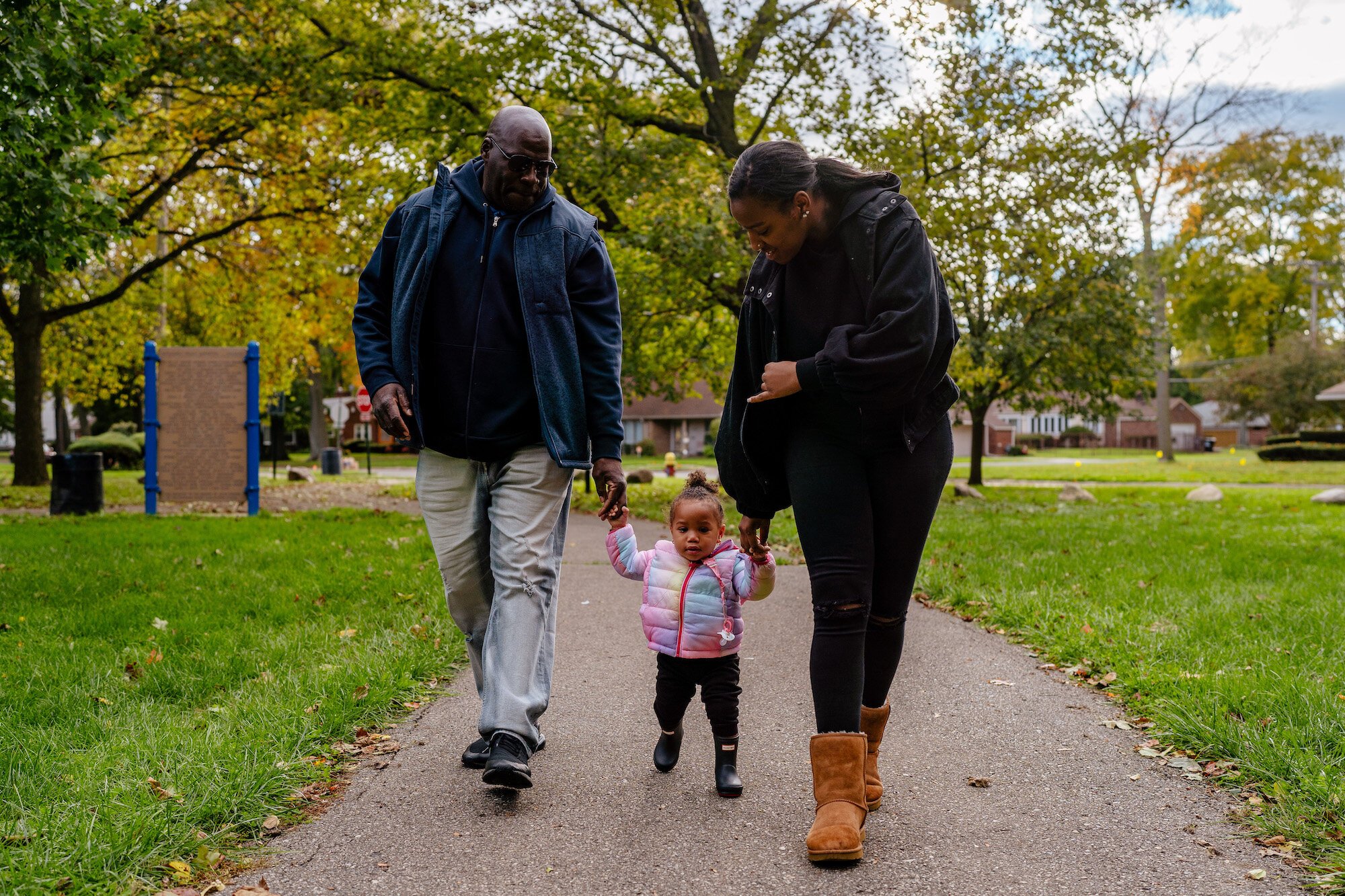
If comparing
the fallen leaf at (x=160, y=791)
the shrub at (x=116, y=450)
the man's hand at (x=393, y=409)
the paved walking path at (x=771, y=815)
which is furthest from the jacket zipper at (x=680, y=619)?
the shrub at (x=116, y=450)

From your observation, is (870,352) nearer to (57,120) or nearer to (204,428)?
(57,120)

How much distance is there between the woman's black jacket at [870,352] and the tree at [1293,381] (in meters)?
50.5

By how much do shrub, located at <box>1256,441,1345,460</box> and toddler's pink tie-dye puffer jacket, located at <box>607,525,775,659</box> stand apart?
39.5 metres

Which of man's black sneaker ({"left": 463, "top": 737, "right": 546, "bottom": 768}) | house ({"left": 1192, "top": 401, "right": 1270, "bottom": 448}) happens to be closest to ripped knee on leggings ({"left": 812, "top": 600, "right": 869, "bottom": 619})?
man's black sneaker ({"left": 463, "top": 737, "right": 546, "bottom": 768})

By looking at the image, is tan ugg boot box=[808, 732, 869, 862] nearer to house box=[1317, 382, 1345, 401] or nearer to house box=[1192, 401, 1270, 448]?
house box=[1317, 382, 1345, 401]

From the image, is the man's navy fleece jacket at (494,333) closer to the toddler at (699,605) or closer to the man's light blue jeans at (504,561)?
the man's light blue jeans at (504,561)

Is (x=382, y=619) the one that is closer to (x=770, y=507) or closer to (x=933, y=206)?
(x=770, y=507)

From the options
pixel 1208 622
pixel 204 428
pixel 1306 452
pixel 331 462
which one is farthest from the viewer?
pixel 1306 452

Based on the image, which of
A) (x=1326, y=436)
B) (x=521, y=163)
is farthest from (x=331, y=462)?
(x=1326, y=436)

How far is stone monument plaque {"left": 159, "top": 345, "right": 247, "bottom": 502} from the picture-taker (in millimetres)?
13359

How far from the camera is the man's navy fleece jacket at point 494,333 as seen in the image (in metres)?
3.39

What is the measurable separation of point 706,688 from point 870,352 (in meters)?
1.28

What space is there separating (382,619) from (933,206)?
9.68 m

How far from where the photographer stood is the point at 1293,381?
4669cm
